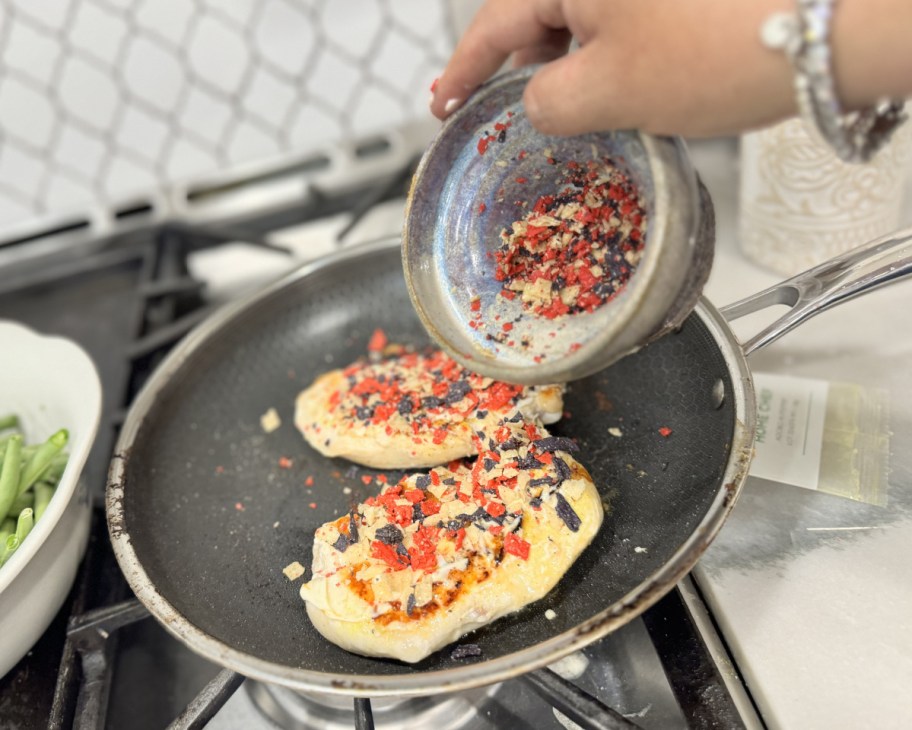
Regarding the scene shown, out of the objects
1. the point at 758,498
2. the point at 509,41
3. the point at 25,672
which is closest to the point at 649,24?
the point at 509,41

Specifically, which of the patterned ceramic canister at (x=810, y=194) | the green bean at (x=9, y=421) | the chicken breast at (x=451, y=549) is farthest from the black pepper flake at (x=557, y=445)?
the green bean at (x=9, y=421)

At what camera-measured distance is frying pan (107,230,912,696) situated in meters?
0.90

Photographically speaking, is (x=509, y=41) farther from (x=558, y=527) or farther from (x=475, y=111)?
(x=558, y=527)

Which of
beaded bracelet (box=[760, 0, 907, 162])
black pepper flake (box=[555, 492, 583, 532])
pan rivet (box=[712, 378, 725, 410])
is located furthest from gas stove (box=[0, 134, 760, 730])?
beaded bracelet (box=[760, 0, 907, 162])

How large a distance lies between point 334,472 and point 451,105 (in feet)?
2.01

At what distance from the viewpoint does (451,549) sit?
3.28ft

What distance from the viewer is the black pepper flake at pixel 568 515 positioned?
0.99 m

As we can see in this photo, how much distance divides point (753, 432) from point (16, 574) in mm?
911

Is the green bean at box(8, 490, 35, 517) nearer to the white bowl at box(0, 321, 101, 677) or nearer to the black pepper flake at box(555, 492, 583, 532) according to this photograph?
the white bowl at box(0, 321, 101, 677)

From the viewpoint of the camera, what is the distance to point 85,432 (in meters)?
1.04

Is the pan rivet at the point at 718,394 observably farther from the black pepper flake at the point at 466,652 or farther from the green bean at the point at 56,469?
A: the green bean at the point at 56,469

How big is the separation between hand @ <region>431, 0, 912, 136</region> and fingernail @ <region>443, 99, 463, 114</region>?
20cm

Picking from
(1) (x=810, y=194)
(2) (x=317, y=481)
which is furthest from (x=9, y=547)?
(1) (x=810, y=194)

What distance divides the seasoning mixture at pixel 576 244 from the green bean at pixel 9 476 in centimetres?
74
